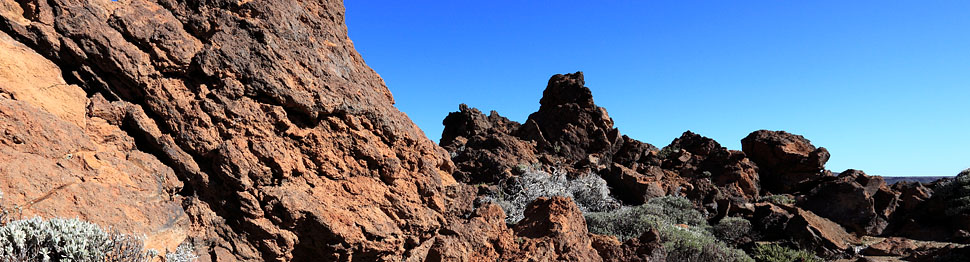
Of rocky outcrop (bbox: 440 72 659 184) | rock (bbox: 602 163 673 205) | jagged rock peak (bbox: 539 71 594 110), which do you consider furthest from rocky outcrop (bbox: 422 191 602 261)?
jagged rock peak (bbox: 539 71 594 110)

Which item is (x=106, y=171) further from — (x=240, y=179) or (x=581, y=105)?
(x=581, y=105)

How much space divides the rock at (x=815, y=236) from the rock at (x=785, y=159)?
9284mm

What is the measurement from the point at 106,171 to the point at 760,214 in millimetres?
12127

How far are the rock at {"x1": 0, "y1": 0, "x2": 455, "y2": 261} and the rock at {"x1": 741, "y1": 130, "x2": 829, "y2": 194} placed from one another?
60.1 feet

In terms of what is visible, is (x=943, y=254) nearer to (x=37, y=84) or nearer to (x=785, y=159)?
(x=37, y=84)

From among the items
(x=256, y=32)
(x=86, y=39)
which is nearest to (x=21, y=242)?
(x=86, y=39)

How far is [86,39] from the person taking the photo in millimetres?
3949

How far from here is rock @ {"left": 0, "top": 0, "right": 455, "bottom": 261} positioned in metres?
4.01

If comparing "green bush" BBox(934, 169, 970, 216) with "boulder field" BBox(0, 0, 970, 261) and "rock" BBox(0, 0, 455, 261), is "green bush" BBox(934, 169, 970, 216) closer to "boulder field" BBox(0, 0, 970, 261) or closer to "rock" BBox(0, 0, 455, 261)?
"boulder field" BBox(0, 0, 970, 261)

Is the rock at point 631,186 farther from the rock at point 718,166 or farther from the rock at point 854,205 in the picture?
the rock at point 854,205

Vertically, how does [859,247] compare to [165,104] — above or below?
below

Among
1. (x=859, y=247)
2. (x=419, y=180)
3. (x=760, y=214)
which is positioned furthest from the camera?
(x=760, y=214)


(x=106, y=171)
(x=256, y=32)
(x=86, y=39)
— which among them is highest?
(x=256, y=32)

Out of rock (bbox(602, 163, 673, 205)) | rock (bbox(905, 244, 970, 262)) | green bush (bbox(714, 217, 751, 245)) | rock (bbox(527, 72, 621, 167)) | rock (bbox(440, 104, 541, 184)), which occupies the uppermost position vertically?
rock (bbox(527, 72, 621, 167))
